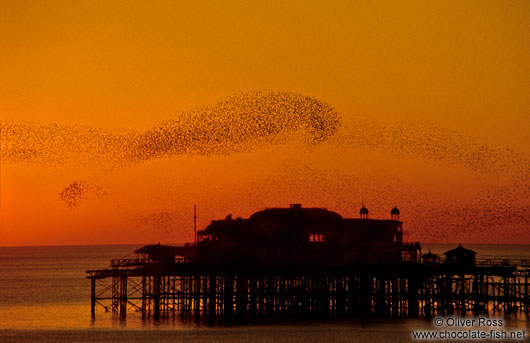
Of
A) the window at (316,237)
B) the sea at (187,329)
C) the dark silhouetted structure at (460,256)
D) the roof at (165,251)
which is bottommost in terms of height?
the sea at (187,329)

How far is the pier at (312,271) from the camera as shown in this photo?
89.9 metres

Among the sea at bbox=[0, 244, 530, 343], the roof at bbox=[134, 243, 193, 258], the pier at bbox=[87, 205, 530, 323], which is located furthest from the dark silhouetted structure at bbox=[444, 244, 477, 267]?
the roof at bbox=[134, 243, 193, 258]

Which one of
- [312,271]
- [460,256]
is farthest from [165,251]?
[460,256]

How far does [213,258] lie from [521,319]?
2897cm

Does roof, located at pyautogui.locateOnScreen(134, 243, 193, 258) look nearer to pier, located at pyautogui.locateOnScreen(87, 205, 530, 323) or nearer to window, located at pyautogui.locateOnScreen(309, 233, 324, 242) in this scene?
pier, located at pyautogui.locateOnScreen(87, 205, 530, 323)

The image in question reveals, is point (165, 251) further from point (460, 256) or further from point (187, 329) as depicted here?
point (460, 256)

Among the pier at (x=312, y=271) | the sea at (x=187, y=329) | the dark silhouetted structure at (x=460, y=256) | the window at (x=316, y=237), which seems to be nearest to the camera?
the sea at (x=187, y=329)

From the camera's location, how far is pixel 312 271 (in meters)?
89.9

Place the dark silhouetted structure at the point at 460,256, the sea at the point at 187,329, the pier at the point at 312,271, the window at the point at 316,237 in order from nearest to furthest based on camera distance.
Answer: the sea at the point at 187,329, the pier at the point at 312,271, the dark silhouetted structure at the point at 460,256, the window at the point at 316,237

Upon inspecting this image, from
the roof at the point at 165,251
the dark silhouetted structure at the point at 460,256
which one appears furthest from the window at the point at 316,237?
the dark silhouetted structure at the point at 460,256

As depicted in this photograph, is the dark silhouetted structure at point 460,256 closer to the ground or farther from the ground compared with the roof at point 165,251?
closer to the ground

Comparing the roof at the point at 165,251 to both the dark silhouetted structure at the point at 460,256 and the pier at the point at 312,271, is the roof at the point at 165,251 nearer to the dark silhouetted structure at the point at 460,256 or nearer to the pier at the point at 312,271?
the pier at the point at 312,271

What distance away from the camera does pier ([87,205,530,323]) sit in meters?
89.9

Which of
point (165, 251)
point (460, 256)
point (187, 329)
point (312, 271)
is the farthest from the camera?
point (460, 256)
